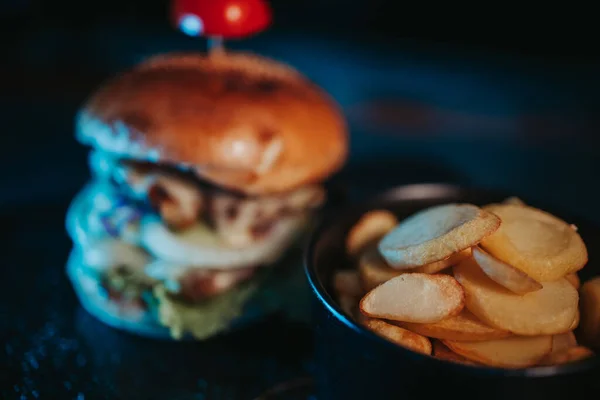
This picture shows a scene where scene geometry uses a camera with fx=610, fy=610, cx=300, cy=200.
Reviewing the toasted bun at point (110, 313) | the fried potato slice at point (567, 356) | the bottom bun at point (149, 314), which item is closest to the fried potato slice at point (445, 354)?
the fried potato slice at point (567, 356)

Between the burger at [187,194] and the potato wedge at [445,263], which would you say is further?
the burger at [187,194]

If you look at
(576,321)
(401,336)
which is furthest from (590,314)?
(401,336)

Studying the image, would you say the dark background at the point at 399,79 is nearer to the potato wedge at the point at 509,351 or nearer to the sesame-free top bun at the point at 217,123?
the sesame-free top bun at the point at 217,123

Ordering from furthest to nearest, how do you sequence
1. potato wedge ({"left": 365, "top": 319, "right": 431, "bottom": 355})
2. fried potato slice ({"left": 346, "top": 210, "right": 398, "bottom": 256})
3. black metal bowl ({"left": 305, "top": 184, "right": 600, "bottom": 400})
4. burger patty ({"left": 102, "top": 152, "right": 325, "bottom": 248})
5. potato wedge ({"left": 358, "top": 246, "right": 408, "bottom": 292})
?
burger patty ({"left": 102, "top": 152, "right": 325, "bottom": 248}) < fried potato slice ({"left": 346, "top": 210, "right": 398, "bottom": 256}) < potato wedge ({"left": 358, "top": 246, "right": 408, "bottom": 292}) < potato wedge ({"left": 365, "top": 319, "right": 431, "bottom": 355}) < black metal bowl ({"left": 305, "top": 184, "right": 600, "bottom": 400})

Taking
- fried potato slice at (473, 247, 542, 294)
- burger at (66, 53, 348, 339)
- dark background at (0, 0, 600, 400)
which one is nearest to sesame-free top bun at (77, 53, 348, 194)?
burger at (66, 53, 348, 339)

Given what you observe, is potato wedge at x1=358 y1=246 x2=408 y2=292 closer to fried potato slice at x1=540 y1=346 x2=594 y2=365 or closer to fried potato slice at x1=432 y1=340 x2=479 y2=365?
fried potato slice at x1=432 y1=340 x2=479 y2=365

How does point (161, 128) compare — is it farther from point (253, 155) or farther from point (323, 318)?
point (323, 318)

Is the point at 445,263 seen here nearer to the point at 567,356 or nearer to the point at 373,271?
the point at 373,271
